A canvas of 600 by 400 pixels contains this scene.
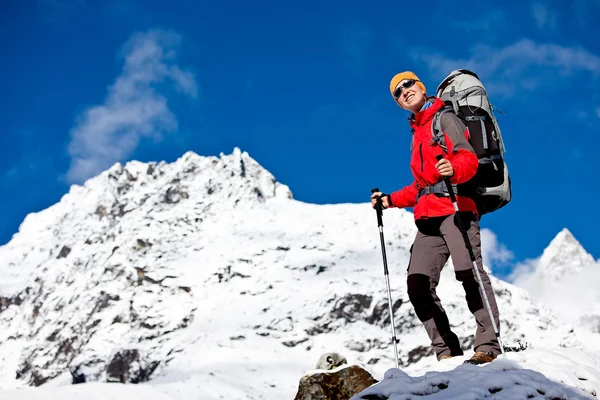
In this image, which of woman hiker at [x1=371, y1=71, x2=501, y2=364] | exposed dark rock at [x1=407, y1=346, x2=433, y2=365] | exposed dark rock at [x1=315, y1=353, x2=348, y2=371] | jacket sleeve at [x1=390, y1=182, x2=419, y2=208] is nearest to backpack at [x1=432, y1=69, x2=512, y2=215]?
woman hiker at [x1=371, y1=71, x2=501, y2=364]

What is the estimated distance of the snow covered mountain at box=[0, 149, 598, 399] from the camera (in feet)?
298

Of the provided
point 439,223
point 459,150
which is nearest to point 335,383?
point 439,223

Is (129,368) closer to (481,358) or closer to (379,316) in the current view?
(379,316)

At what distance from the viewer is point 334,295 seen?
10588 centimetres

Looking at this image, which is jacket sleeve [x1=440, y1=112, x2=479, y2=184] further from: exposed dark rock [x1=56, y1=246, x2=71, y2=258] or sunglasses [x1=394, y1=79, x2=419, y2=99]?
exposed dark rock [x1=56, y1=246, x2=71, y2=258]

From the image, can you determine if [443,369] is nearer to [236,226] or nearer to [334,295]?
[334,295]

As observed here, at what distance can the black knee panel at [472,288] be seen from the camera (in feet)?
18.9

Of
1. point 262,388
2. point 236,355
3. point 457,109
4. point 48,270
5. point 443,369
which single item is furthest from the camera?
point 48,270

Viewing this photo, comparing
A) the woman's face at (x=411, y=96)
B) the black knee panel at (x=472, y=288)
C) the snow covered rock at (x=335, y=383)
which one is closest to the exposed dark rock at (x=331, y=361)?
the snow covered rock at (x=335, y=383)

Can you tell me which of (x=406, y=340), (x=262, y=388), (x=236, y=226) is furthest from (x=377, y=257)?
(x=262, y=388)

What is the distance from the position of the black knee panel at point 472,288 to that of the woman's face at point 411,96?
198 cm

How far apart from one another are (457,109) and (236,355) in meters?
83.6

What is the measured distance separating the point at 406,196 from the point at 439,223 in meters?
0.66

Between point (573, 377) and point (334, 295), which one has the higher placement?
point (334, 295)
